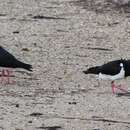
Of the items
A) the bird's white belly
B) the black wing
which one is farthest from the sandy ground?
the black wing

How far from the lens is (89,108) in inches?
531

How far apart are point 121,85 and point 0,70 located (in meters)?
2.62

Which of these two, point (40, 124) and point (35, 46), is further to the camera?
point (35, 46)

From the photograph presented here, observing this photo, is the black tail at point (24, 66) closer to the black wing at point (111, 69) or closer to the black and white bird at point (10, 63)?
the black and white bird at point (10, 63)

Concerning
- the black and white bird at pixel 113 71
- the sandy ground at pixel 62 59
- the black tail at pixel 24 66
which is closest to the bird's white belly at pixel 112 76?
the black and white bird at pixel 113 71

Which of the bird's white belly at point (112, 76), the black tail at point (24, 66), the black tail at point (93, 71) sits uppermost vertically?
the black tail at point (24, 66)

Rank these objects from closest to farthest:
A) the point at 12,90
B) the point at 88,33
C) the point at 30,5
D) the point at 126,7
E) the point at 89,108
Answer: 1. the point at 89,108
2. the point at 12,90
3. the point at 88,33
4. the point at 126,7
5. the point at 30,5

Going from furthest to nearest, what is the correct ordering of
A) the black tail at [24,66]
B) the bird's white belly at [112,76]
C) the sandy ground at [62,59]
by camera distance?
1. the black tail at [24,66]
2. the bird's white belly at [112,76]
3. the sandy ground at [62,59]

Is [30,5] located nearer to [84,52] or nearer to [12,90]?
[84,52]

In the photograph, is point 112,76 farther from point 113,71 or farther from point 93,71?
point 93,71

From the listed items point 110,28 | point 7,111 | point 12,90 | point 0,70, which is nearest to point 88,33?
point 110,28

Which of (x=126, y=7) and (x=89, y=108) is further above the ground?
(x=126, y=7)

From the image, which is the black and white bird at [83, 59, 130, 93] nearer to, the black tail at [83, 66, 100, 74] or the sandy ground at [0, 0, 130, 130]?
the black tail at [83, 66, 100, 74]

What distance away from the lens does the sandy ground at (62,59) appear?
41.9 feet
